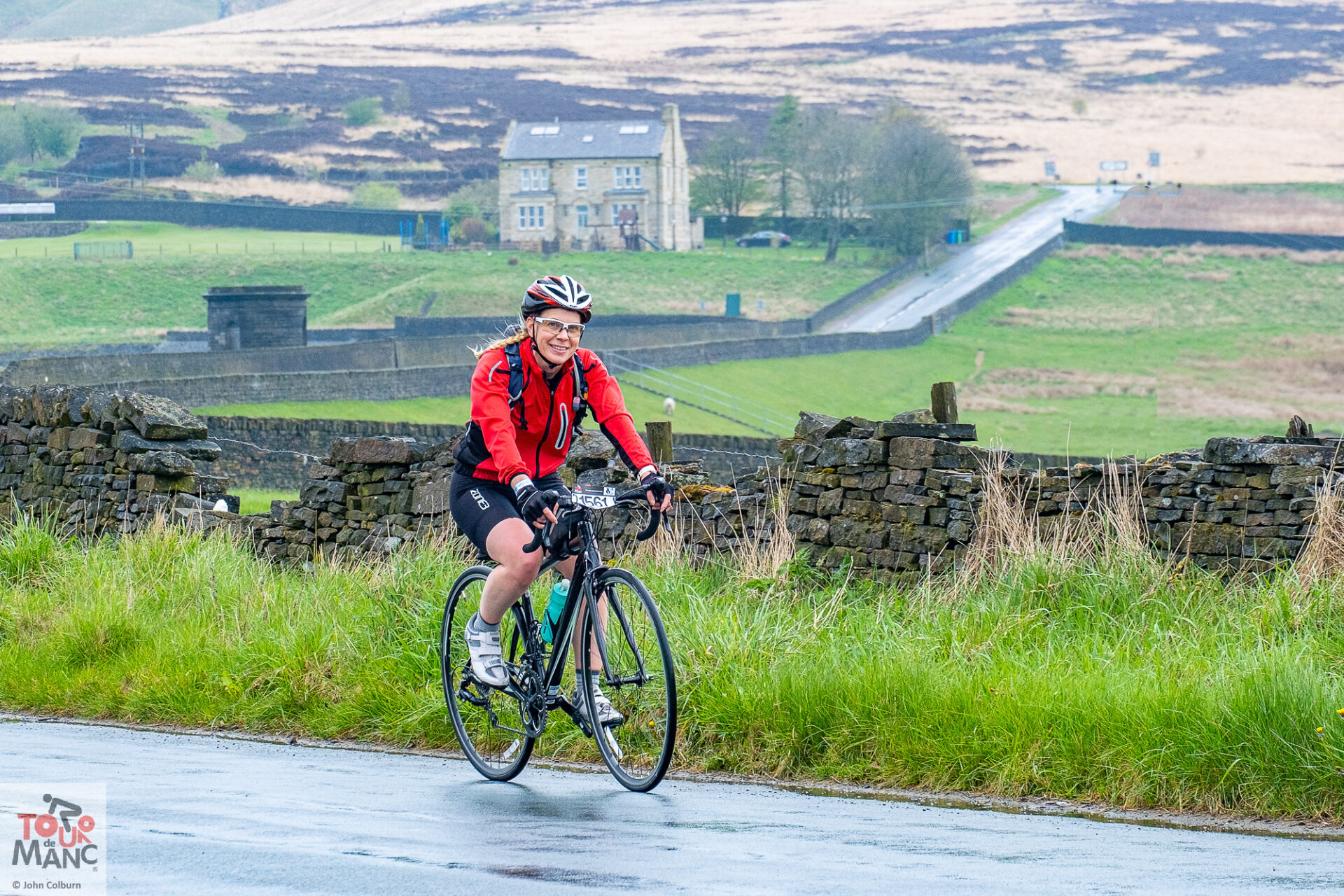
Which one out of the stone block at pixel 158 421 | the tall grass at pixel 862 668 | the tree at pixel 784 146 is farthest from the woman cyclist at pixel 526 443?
the tree at pixel 784 146

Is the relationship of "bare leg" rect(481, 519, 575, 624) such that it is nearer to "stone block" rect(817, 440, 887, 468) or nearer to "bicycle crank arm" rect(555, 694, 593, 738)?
"bicycle crank arm" rect(555, 694, 593, 738)

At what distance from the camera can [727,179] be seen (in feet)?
414

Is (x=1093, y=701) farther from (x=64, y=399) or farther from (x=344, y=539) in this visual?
(x=64, y=399)

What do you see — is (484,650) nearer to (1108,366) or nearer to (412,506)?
(412,506)

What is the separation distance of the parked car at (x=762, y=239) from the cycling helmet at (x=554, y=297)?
357 feet

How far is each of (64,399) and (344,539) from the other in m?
4.14

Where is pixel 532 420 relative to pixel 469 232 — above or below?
above

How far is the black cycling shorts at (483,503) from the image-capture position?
23.9 feet

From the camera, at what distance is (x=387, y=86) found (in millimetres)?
174500

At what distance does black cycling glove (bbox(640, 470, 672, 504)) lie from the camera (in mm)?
6949

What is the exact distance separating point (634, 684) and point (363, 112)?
160616mm

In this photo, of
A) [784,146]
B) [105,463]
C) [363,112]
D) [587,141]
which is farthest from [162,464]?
[363,112]

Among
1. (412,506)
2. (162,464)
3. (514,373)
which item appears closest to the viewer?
(514,373)

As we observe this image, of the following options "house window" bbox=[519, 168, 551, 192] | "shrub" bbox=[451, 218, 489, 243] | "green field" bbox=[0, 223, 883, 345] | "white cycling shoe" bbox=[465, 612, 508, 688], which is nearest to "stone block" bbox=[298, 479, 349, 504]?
"white cycling shoe" bbox=[465, 612, 508, 688]
